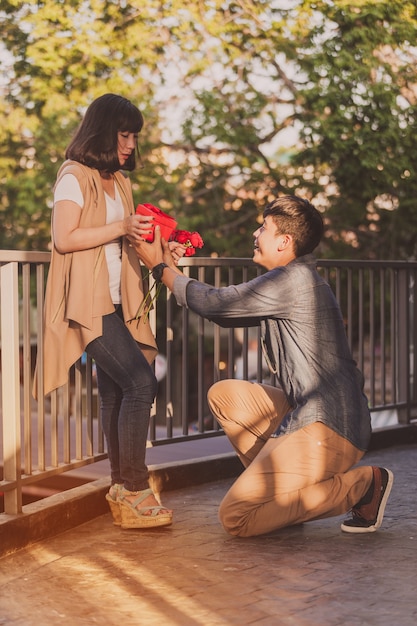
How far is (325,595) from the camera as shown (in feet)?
13.4

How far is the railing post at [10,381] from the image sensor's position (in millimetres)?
4875

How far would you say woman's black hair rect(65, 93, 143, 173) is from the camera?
5.02 metres

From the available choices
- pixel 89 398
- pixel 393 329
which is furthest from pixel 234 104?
pixel 89 398

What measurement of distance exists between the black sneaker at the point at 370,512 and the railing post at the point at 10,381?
4.96ft

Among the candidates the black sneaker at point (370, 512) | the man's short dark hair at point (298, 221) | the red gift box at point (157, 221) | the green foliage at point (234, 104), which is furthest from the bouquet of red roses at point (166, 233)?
the green foliage at point (234, 104)

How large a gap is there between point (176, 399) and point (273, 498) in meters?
19.5

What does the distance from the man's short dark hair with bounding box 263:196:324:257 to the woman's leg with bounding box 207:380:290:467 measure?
73 cm

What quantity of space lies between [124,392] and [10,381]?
56cm

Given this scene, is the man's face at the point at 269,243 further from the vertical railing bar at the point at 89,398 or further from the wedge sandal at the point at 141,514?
the wedge sandal at the point at 141,514

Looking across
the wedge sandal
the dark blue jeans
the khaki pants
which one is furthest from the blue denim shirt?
the wedge sandal

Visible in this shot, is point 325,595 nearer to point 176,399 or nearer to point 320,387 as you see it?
point 320,387

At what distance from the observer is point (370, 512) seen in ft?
16.8

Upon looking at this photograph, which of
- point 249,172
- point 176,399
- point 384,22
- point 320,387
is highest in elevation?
point 384,22

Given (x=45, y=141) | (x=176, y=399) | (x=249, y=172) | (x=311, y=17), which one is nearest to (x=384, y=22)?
(x=311, y=17)
